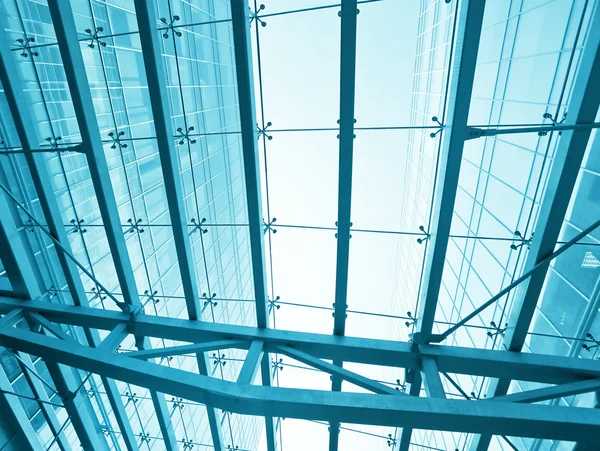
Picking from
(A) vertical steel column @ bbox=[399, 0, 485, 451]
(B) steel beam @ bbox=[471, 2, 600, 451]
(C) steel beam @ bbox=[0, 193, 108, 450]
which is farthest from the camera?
(C) steel beam @ bbox=[0, 193, 108, 450]

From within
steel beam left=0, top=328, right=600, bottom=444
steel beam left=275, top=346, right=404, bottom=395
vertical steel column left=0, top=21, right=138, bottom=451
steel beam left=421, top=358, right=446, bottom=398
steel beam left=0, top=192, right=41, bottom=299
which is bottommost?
steel beam left=275, top=346, right=404, bottom=395

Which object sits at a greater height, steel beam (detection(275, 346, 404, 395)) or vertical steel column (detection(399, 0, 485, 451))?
vertical steel column (detection(399, 0, 485, 451))

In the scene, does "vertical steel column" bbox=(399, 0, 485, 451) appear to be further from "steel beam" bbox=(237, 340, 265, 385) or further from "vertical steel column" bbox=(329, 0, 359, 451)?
"steel beam" bbox=(237, 340, 265, 385)

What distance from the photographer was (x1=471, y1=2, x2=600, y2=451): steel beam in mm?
5039

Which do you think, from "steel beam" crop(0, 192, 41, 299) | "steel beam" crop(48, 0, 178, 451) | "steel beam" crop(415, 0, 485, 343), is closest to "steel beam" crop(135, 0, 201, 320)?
"steel beam" crop(48, 0, 178, 451)

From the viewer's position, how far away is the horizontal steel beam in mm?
6703

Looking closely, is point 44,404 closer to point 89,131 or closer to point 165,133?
point 89,131

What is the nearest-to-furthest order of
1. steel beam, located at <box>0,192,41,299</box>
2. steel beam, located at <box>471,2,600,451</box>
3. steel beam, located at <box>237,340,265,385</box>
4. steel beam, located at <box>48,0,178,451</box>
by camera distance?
steel beam, located at <box>471,2,600,451</box> → steel beam, located at <box>48,0,178,451</box> → steel beam, located at <box>237,340,265,385</box> → steel beam, located at <box>0,192,41,299</box>

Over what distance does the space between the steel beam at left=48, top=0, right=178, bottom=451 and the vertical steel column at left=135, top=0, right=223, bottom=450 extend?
1.38 meters

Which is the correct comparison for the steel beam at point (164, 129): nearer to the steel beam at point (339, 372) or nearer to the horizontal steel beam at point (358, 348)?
the horizontal steel beam at point (358, 348)

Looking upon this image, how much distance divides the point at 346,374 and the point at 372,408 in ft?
5.49

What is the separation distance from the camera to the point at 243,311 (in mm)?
12969

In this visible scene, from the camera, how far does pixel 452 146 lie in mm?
5852

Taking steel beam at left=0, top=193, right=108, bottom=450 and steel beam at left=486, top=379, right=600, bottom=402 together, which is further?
steel beam at left=0, top=193, right=108, bottom=450
